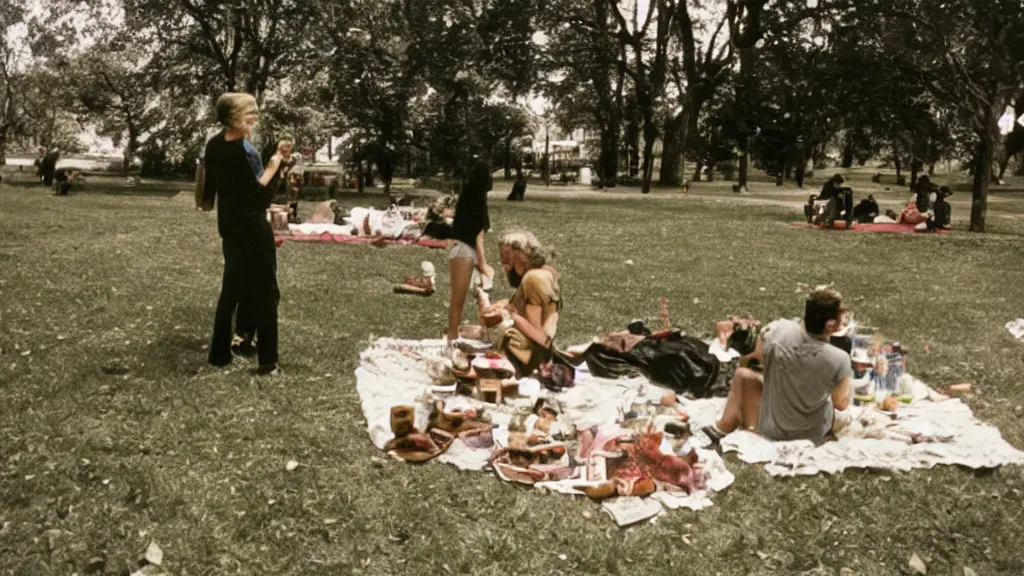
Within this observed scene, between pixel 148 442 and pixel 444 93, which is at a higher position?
pixel 444 93

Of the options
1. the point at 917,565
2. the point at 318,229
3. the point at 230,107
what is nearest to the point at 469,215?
the point at 230,107

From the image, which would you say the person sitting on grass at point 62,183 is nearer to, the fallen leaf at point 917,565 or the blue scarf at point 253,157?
the blue scarf at point 253,157

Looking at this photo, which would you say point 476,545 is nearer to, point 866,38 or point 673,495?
point 673,495

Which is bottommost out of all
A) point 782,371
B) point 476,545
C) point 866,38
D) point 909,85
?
point 476,545

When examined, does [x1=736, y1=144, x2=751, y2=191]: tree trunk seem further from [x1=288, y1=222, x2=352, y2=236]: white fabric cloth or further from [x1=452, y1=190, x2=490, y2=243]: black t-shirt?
[x1=452, y1=190, x2=490, y2=243]: black t-shirt

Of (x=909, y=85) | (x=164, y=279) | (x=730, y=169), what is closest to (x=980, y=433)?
(x=164, y=279)

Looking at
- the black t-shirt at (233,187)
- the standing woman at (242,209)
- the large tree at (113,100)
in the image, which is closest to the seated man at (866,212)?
the standing woman at (242,209)

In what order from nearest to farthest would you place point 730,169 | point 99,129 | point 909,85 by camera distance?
point 909,85 < point 730,169 < point 99,129

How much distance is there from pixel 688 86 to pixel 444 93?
1085 cm

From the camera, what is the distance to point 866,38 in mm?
25719

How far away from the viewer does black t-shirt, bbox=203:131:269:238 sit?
6.65m

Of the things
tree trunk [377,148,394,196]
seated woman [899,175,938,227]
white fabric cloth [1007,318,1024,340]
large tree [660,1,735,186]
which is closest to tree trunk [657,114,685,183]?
large tree [660,1,735,186]

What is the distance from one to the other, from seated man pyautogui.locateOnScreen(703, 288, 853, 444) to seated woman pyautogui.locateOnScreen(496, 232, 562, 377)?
1766mm

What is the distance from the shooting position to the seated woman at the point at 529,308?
293 inches
